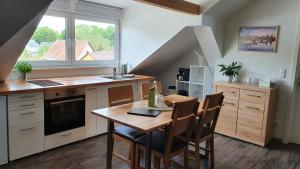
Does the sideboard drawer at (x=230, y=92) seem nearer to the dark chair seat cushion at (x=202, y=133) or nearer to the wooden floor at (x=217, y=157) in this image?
the wooden floor at (x=217, y=157)

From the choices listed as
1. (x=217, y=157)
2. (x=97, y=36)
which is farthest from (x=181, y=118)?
(x=97, y=36)

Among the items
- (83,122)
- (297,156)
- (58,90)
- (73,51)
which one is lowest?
(297,156)

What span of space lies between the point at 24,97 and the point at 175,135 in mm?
1820

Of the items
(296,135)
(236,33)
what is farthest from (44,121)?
(296,135)

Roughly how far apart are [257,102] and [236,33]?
124cm

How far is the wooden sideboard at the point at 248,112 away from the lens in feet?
11.2

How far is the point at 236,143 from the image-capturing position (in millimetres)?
3574

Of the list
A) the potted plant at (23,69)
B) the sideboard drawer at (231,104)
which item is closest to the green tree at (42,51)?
the potted plant at (23,69)

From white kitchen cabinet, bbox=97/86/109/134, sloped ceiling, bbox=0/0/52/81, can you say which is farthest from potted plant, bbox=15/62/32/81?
white kitchen cabinet, bbox=97/86/109/134

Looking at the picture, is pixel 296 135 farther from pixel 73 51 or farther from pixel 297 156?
pixel 73 51

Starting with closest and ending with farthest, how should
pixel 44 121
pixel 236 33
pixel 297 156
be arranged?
pixel 44 121
pixel 297 156
pixel 236 33

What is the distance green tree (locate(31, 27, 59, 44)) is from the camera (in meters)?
3.52

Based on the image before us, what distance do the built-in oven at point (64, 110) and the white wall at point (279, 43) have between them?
8.60 ft

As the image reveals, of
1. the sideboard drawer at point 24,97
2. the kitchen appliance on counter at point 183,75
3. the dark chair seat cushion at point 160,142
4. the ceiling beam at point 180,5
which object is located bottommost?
the dark chair seat cushion at point 160,142
